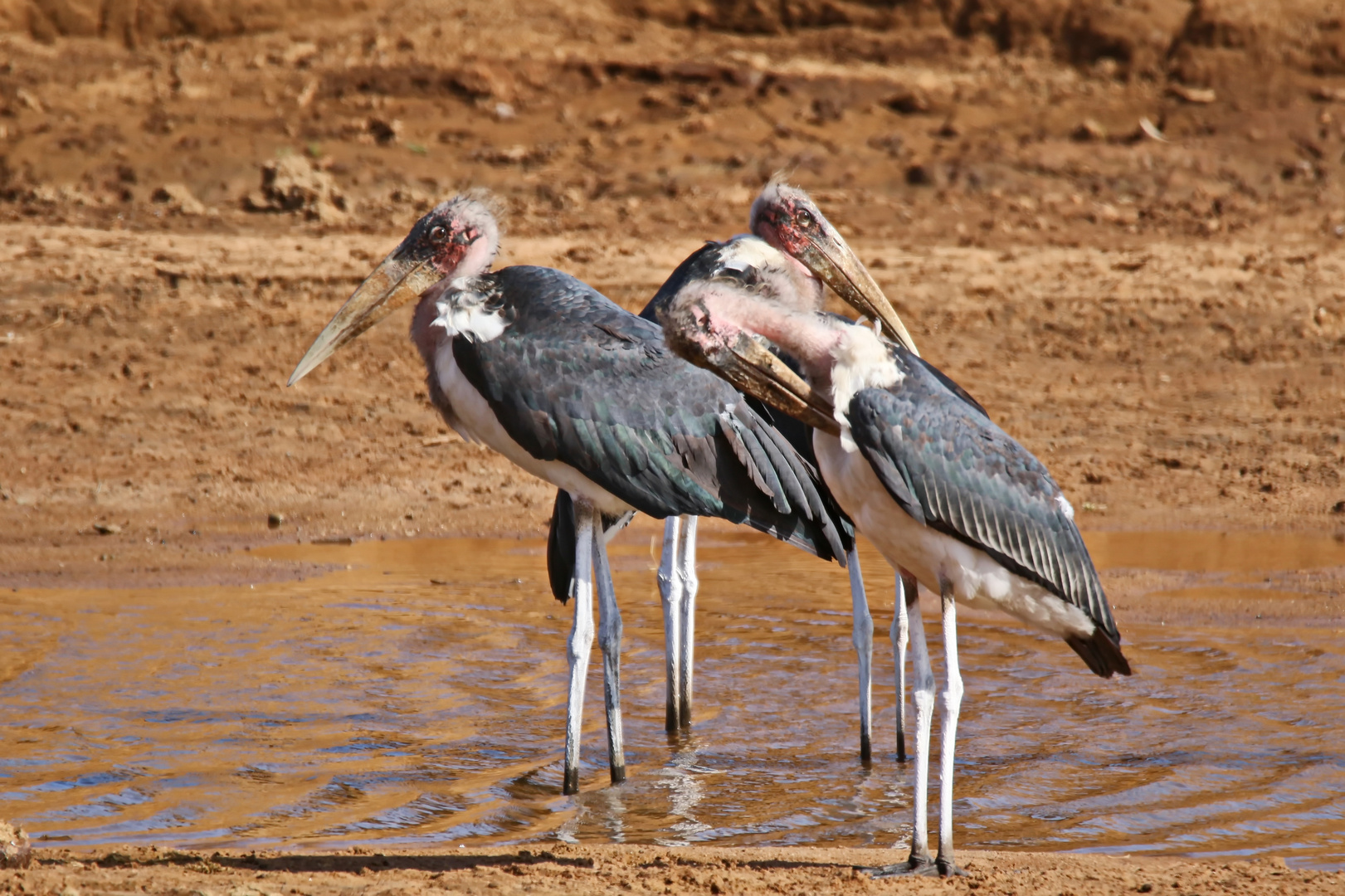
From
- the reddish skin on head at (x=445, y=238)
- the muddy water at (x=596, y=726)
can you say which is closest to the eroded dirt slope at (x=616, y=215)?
the muddy water at (x=596, y=726)

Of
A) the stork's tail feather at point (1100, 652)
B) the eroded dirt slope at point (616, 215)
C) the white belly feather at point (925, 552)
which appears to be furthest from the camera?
the eroded dirt slope at point (616, 215)

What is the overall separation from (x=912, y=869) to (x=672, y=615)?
4.89 feet

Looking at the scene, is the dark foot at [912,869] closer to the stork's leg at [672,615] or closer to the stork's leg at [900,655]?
the stork's leg at [900,655]

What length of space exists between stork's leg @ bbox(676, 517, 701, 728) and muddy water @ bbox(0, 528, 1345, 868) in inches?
4.4

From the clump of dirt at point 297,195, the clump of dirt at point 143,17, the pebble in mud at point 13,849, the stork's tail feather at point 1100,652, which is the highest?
the clump of dirt at point 143,17

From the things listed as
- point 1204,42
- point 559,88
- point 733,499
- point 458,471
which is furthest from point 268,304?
point 1204,42

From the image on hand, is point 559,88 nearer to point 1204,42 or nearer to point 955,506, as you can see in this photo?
point 1204,42

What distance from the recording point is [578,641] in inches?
189

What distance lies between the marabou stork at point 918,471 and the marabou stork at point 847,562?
0.82 meters

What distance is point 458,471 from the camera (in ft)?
29.0

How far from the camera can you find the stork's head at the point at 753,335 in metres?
3.75

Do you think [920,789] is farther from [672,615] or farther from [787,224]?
[787,224]

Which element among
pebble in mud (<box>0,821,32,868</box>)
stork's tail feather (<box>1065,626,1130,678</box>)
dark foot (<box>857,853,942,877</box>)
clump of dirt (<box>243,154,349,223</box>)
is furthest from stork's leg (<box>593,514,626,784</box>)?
clump of dirt (<box>243,154,349,223</box>)

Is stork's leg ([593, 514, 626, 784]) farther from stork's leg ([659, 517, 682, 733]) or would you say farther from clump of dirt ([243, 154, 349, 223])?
clump of dirt ([243, 154, 349, 223])
